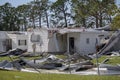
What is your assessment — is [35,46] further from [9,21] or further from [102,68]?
[9,21]

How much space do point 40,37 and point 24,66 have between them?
21.3 meters

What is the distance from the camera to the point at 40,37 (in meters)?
39.7

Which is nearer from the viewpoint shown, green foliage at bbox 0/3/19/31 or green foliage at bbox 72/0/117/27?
green foliage at bbox 72/0/117/27

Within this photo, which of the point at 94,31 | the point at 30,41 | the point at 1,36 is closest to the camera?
the point at 94,31

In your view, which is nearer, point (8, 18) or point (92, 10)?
point (92, 10)

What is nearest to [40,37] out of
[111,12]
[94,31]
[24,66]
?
[94,31]

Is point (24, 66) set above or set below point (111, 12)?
below

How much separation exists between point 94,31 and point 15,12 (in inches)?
1729

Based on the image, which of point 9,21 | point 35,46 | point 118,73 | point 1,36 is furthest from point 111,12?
point 9,21

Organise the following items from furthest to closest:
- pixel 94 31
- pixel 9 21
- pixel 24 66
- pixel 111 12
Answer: pixel 9 21 → pixel 94 31 → pixel 24 66 → pixel 111 12

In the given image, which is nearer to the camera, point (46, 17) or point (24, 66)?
point (24, 66)

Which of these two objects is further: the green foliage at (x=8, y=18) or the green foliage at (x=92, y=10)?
the green foliage at (x=8, y=18)

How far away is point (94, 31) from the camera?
3806cm

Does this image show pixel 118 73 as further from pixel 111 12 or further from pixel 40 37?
pixel 40 37
